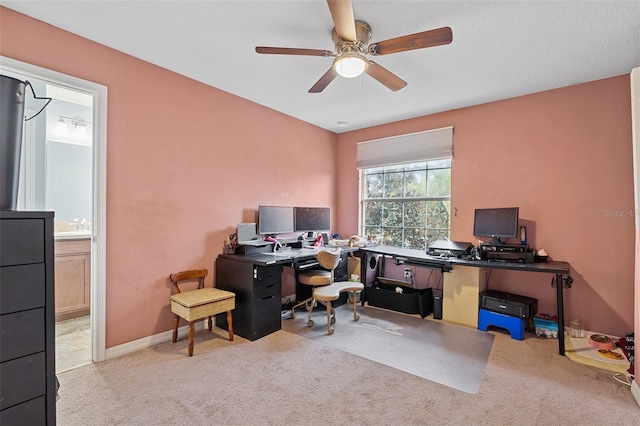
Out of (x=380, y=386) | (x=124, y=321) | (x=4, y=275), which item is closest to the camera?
(x=4, y=275)

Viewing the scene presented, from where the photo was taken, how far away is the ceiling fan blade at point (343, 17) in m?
1.57

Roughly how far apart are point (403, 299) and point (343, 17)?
309cm

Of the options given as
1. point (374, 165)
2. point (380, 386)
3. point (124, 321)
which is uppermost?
point (374, 165)

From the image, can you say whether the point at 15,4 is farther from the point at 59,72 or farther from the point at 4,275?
the point at 4,275

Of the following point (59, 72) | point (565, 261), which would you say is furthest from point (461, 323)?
point (59, 72)

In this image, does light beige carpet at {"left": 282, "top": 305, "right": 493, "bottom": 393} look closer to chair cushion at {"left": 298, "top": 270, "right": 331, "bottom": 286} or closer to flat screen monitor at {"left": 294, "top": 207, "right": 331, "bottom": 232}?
chair cushion at {"left": 298, "top": 270, "right": 331, "bottom": 286}

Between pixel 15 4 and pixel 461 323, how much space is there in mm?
4720

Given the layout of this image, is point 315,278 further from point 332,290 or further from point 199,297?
point 199,297

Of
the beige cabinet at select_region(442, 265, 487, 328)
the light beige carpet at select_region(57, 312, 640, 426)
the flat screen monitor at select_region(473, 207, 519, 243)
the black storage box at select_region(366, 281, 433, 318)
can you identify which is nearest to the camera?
the light beige carpet at select_region(57, 312, 640, 426)

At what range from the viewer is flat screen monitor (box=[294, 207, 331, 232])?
3.98m

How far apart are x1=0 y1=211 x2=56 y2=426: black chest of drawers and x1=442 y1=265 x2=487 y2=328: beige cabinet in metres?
3.44

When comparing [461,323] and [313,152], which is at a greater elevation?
[313,152]

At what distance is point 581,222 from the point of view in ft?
9.92

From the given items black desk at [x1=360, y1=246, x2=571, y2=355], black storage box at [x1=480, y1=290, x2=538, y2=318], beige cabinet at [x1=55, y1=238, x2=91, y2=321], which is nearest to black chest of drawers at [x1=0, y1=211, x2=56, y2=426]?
beige cabinet at [x1=55, y1=238, x2=91, y2=321]
